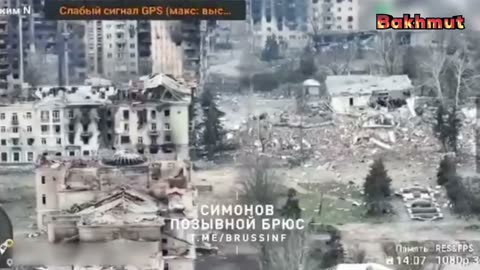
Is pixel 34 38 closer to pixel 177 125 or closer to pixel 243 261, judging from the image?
pixel 177 125

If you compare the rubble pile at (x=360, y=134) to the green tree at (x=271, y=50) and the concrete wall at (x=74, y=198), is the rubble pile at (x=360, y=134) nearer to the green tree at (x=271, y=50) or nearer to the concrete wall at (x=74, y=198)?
the green tree at (x=271, y=50)

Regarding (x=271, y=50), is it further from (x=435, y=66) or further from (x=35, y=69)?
(x=35, y=69)

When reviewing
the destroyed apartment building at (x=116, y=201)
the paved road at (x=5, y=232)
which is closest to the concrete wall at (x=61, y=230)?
the destroyed apartment building at (x=116, y=201)

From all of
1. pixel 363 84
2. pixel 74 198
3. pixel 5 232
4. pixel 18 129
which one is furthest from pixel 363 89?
pixel 5 232

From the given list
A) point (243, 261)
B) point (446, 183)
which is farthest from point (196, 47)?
point (446, 183)

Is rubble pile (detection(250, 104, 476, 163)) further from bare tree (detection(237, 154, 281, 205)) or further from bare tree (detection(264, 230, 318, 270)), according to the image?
bare tree (detection(264, 230, 318, 270))
